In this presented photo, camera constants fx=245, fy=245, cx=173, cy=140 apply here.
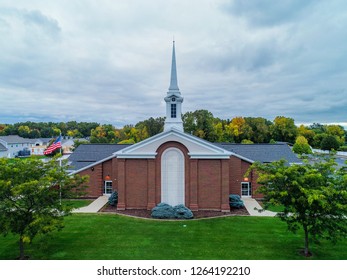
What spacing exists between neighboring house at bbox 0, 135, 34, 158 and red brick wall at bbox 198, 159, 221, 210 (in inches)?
2750

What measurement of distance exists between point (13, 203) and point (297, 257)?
13822 mm

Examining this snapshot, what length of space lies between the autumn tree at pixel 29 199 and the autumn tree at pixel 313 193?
9976mm

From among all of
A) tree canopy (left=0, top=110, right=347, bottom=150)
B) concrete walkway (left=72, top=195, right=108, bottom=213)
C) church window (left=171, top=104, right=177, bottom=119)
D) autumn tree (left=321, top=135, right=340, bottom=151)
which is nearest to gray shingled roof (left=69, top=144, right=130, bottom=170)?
concrete walkway (left=72, top=195, right=108, bottom=213)

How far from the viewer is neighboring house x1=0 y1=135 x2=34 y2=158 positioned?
242 ft

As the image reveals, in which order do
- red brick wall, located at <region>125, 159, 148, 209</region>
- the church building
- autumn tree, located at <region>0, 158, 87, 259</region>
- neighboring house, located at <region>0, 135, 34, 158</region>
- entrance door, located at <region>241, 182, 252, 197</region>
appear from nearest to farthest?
autumn tree, located at <region>0, 158, 87, 259</region> → the church building → red brick wall, located at <region>125, 159, 148, 209</region> → entrance door, located at <region>241, 182, 252, 197</region> → neighboring house, located at <region>0, 135, 34, 158</region>

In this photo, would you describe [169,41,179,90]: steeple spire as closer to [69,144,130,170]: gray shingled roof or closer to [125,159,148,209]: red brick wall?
[125,159,148,209]: red brick wall

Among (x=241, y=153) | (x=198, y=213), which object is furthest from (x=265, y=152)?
(x=198, y=213)

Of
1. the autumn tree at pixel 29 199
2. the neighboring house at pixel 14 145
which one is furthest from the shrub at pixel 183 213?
the neighboring house at pixel 14 145

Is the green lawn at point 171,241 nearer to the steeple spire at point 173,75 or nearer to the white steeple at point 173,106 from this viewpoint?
the white steeple at point 173,106

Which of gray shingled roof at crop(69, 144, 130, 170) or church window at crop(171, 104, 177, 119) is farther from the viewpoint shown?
gray shingled roof at crop(69, 144, 130, 170)

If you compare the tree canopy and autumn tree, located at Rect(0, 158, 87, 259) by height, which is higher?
the tree canopy

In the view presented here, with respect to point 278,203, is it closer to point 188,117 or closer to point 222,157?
point 222,157

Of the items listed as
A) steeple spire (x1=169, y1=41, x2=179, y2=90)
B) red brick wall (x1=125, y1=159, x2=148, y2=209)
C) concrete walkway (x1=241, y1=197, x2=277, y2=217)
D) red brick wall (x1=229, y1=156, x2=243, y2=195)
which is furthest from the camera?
red brick wall (x1=229, y1=156, x2=243, y2=195)

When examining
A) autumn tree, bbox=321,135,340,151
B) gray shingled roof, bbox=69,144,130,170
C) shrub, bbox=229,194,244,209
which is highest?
autumn tree, bbox=321,135,340,151
